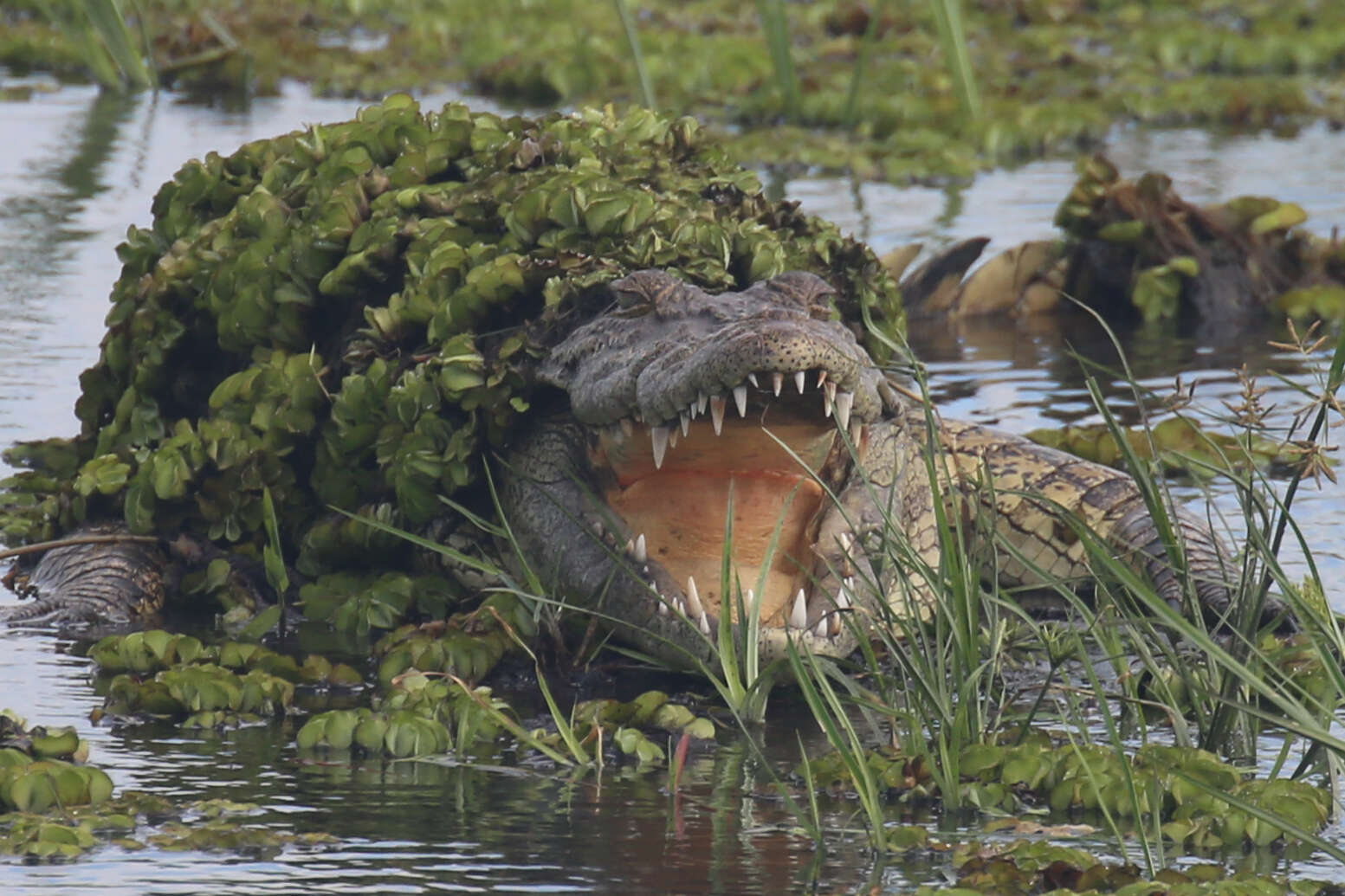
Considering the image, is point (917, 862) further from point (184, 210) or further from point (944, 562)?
point (184, 210)

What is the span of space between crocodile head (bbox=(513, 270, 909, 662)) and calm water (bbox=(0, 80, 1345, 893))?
0.40 meters

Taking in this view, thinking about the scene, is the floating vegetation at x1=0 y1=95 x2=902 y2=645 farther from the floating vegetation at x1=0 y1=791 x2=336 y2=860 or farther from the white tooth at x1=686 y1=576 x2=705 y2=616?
the floating vegetation at x1=0 y1=791 x2=336 y2=860

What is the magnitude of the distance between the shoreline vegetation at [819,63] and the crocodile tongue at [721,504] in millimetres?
8042

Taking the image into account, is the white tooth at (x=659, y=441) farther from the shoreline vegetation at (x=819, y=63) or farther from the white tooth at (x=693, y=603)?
the shoreline vegetation at (x=819, y=63)

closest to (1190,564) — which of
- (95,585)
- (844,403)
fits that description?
(844,403)

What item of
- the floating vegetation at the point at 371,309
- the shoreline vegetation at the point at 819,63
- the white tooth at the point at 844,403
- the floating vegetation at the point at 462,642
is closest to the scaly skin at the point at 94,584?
the floating vegetation at the point at 371,309

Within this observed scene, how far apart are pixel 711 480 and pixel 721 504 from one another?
65mm

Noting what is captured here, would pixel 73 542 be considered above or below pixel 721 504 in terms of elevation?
below

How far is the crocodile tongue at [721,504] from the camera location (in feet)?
18.0

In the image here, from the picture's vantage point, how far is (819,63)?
2039 centimetres

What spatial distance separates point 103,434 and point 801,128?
10744 millimetres

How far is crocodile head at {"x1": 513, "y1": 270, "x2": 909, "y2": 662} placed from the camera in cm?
517

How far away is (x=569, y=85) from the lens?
1822 centimetres

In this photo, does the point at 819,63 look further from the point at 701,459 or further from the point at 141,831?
the point at 141,831
